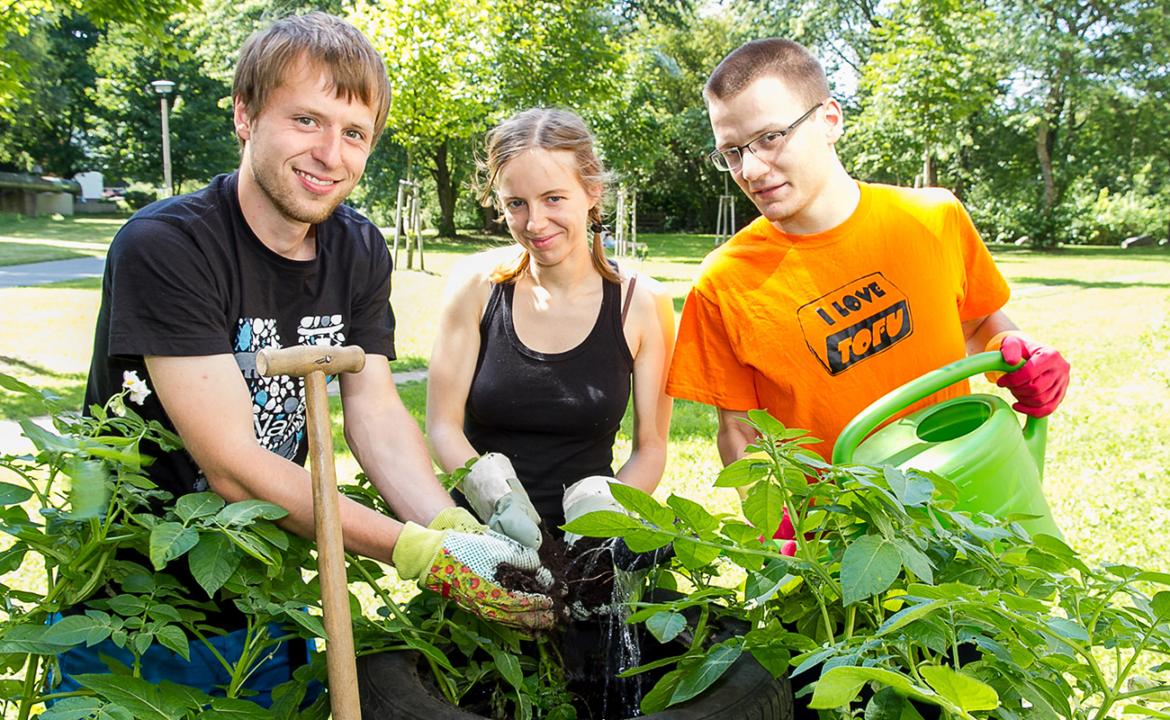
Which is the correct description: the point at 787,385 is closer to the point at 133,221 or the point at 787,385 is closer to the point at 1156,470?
the point at 133,221

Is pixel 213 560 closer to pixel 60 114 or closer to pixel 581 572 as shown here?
pixel 581 572

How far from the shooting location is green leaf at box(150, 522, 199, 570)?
0.99 m

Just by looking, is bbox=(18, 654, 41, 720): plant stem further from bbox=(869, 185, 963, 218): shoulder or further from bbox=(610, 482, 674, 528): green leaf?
bbox=(869, 185, 963, 218): shoulder

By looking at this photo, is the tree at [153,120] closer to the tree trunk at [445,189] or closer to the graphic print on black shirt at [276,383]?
the tree trunk at [445,189]

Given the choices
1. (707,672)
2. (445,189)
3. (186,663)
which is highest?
(445,189)

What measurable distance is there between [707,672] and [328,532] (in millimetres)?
493

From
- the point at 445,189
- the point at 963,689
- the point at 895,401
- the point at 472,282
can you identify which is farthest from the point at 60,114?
the point at 963,689

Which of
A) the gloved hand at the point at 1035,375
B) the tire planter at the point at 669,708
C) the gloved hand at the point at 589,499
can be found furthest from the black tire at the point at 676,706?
the gloved hand at the point at 1035,375

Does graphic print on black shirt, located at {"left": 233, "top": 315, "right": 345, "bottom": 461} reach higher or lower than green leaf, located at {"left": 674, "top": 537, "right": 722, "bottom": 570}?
higher

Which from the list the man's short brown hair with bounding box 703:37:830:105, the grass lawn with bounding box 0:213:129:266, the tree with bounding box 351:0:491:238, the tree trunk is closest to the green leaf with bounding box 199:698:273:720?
the man's short brown hair with bounding box 703:37:830:105

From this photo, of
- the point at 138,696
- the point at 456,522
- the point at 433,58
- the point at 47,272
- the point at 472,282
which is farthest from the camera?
the point at 47,272

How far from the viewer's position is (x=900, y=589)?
100 centimetres

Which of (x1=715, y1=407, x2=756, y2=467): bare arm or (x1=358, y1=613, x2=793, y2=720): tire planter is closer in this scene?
(x1=358, y1=613, x2=793, y2=720): tire planter

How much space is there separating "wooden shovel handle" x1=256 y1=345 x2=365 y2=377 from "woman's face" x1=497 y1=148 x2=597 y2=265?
96cm
